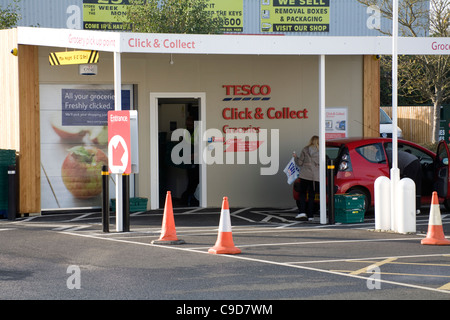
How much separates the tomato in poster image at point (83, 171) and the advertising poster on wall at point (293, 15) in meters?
16.6

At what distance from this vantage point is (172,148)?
59.2 feet

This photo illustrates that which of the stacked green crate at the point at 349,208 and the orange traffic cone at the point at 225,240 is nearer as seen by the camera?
the orange traffic cone at the point at 225,240

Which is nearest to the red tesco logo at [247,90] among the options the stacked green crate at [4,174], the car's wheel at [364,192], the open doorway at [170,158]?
the open doorway at [170,158]

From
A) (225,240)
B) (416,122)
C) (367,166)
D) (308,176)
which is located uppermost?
(416,122)

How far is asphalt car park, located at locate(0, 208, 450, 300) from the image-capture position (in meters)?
8.24

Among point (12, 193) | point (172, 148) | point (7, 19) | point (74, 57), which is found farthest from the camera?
point (7, 19)

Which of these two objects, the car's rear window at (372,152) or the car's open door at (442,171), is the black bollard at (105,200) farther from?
the car's open door at (442,171)

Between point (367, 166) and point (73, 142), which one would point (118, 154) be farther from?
point (367, 166)

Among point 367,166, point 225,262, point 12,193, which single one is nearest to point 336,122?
point 367,166

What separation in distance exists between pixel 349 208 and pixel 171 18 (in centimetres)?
1361

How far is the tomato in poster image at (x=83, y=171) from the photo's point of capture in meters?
16.5

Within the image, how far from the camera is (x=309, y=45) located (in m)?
14.1
